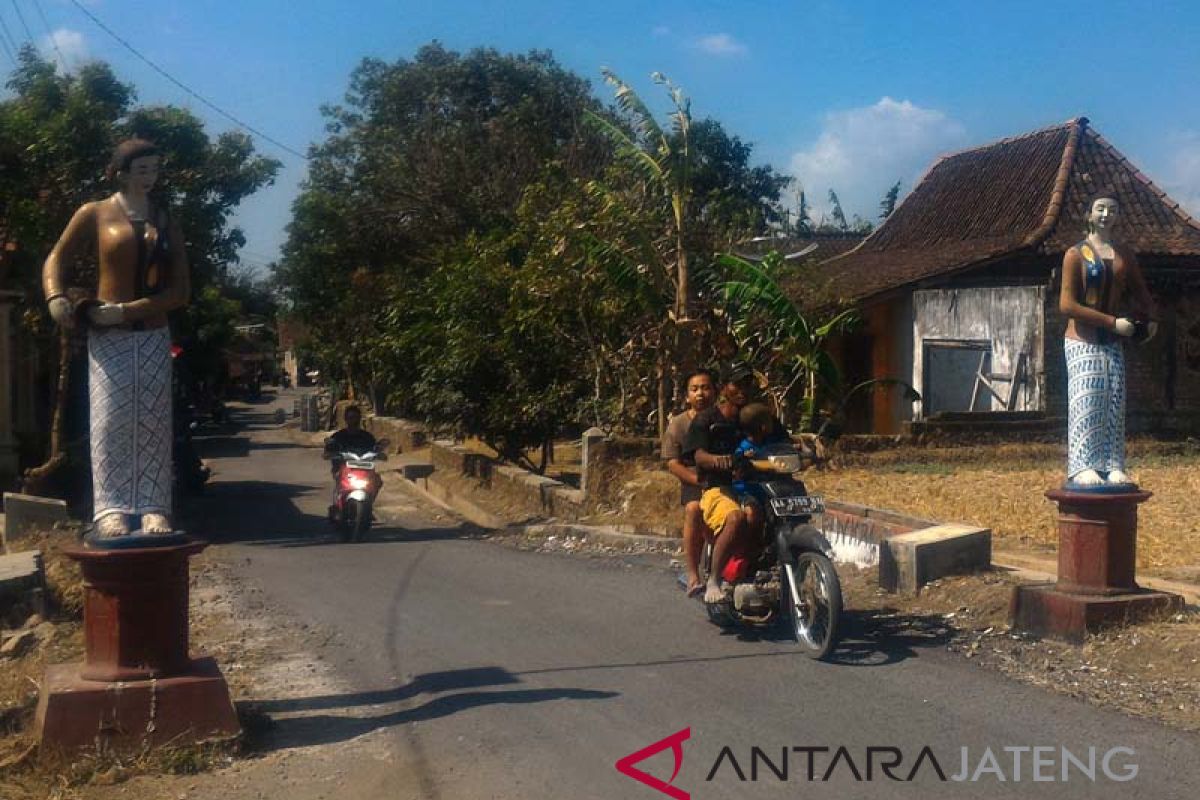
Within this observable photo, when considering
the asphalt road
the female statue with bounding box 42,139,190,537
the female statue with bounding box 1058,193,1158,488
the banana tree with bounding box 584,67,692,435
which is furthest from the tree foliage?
the female statue with bounding box 42,139,190,537

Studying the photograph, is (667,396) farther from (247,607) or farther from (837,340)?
(837,340)

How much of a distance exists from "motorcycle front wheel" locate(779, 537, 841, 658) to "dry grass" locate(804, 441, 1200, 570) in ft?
12.0

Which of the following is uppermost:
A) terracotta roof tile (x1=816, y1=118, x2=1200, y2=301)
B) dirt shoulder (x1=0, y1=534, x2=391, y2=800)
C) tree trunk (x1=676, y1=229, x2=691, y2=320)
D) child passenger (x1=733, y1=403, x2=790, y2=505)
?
terracotta roof tile (x1=816, y1=118, x2=1200, y2=301)

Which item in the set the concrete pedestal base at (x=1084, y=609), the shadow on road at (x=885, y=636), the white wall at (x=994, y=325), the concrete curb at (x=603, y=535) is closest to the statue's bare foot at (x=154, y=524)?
the shadow on road at (x=885, y=636)

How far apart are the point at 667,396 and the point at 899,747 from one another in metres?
10.2

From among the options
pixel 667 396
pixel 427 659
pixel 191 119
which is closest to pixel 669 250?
pixel 667 396

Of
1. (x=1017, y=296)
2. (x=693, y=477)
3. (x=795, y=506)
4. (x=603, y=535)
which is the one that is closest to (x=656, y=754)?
(x=795, y=506)

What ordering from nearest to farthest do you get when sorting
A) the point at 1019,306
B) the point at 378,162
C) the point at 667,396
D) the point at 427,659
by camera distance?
the point at 427,659, the point at 667,396, the point at 1019,306, the point at 378,162

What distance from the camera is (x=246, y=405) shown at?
2810 inches

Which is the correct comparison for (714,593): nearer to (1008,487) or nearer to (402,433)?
(1008,487)

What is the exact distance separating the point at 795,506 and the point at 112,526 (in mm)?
3925

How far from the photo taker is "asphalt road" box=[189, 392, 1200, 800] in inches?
220

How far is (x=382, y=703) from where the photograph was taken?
689cm

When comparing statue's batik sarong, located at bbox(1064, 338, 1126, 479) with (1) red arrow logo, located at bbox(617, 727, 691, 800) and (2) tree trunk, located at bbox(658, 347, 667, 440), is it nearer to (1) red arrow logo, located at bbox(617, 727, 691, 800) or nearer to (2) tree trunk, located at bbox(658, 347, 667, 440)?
(1) red arrow logo, located at bbox(617, 727, 691, 800)
